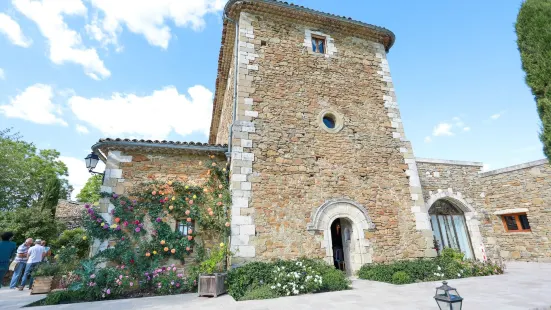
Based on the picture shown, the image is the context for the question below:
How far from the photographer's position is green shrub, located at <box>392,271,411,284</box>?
5782 mm

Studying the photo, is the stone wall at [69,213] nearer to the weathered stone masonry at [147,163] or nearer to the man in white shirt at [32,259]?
the man in white shirt at [32,259]

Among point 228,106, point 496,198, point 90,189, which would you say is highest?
point 90,189

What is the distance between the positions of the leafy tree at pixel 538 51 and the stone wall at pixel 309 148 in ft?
10.6

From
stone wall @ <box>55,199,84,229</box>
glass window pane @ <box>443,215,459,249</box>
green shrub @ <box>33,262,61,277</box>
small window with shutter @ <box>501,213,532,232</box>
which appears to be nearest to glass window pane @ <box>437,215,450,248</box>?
glass window pane @ <box>443,215,459,249</box>

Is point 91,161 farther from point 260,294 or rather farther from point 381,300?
point 381,300

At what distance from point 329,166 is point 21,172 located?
2304cm

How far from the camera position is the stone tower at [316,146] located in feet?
21.2

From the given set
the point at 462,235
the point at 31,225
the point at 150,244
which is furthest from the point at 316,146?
the point at 31,225

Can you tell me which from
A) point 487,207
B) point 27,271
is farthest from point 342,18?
point 27,271

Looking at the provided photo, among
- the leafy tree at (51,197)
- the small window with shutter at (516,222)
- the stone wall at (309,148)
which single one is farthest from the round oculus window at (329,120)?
the leafy tree at (51,197)

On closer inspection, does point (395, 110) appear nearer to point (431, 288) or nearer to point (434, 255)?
point (434, 255)

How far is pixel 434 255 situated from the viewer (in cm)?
728

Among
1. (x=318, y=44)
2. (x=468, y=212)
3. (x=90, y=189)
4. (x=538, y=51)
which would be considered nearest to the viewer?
(x=538, y=51)

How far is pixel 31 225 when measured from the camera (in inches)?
411
